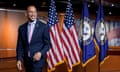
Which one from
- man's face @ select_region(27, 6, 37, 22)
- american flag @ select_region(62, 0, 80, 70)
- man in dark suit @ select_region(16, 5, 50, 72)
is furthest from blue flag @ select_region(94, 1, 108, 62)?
man's face @ select_region(27, 6, 37, 22)

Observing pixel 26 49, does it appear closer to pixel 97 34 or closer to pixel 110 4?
pixel 97 34

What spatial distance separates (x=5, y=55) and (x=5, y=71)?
1.03ft

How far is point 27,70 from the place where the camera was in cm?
→ 292

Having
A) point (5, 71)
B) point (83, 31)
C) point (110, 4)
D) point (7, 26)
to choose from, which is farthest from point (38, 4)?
point (110, 4)

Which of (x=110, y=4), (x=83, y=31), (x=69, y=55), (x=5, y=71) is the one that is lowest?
(x=5, y=71)

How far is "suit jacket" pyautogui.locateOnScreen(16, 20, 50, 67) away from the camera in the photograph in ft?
9.53

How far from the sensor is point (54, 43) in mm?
4898

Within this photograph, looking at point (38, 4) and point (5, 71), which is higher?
point (38, 4)

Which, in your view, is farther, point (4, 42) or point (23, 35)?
point (4, 42)

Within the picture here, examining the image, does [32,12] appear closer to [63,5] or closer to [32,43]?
[32,43]

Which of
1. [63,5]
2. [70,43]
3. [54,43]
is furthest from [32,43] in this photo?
[63,5]

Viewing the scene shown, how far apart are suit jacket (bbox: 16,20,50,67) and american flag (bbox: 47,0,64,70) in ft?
6.08

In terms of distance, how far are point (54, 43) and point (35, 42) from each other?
1982 mm

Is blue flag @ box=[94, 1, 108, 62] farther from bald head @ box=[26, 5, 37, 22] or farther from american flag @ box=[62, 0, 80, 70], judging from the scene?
bald head @ box=[26, 5, 37, 22]
